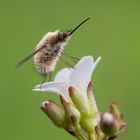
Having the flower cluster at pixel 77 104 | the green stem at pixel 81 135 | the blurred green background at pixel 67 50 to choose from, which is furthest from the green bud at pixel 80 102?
the blurred green background at pixel 67 50

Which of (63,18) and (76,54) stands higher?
(63,18)

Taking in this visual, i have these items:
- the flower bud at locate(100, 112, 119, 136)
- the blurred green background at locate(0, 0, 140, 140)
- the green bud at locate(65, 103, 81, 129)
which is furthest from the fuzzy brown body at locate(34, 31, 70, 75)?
the blurred green background at locate(0, 0, 140, 140)

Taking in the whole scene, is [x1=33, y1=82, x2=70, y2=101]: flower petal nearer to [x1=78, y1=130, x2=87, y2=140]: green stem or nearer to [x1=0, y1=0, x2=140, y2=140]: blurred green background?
[x1=78, y1=130, x2=87, y2=140]: green stem

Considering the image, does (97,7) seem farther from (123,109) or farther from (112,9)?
(123,109)

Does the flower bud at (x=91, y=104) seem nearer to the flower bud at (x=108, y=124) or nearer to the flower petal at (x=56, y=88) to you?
the flower petal at (x=56, y=88)

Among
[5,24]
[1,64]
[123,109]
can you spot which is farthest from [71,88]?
[5,24]
